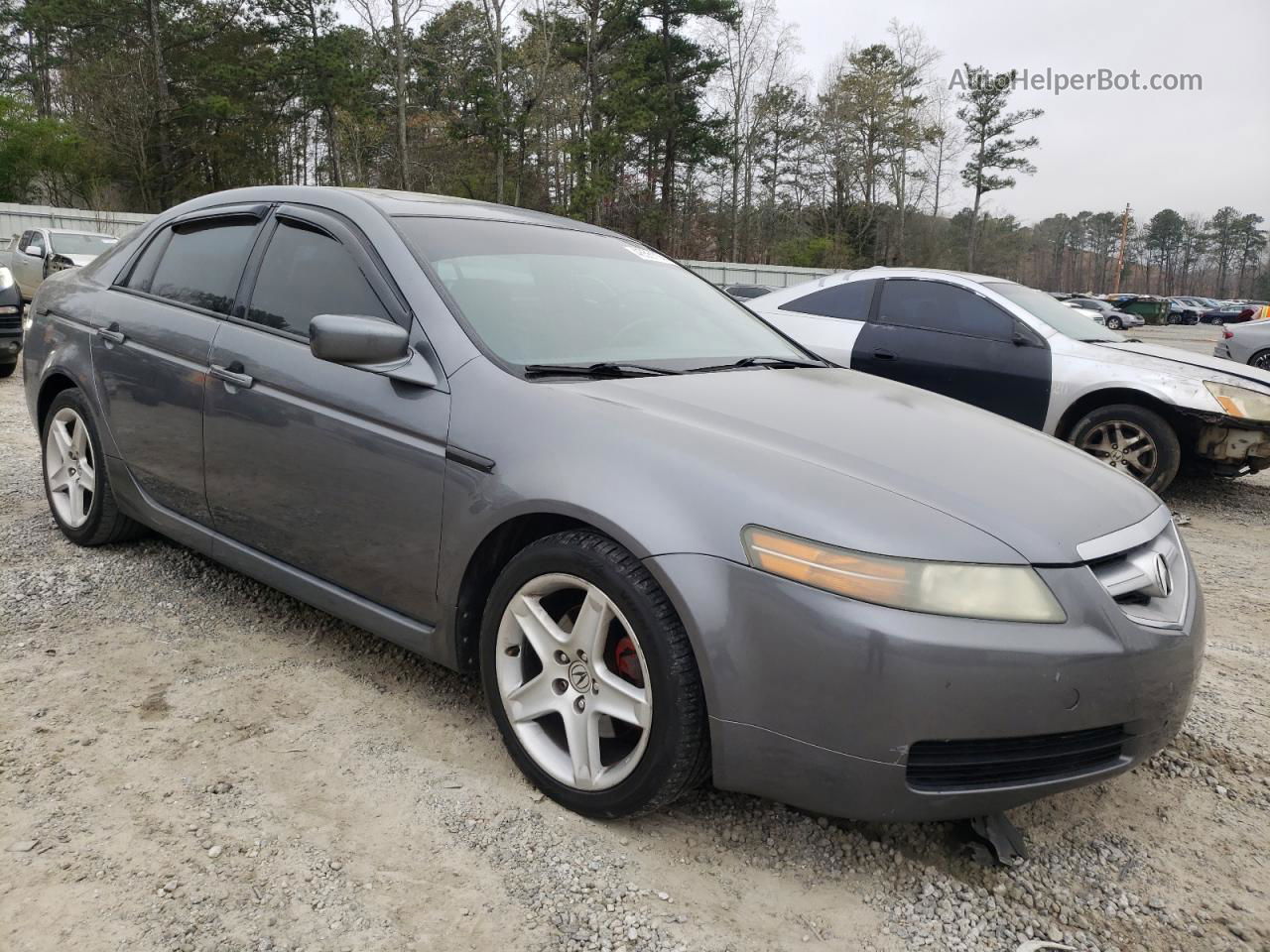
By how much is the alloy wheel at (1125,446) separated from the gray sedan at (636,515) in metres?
3.47

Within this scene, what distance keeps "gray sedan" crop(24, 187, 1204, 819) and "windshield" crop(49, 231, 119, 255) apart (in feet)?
49.1

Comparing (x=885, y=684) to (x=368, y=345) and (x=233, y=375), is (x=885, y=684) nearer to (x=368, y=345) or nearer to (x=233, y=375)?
(x=368, y=345)

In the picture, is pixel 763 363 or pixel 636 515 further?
pixel 763 363

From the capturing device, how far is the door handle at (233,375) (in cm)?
282

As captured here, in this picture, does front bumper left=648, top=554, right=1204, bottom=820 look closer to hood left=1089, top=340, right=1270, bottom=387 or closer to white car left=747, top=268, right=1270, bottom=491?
white car left=747, top=268, right=1270, bottom=491

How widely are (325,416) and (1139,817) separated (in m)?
2.42

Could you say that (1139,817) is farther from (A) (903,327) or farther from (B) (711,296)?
(A) (903,327)

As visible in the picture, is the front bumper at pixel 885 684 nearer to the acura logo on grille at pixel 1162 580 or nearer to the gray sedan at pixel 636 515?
the gray sedan at pixel 636 515

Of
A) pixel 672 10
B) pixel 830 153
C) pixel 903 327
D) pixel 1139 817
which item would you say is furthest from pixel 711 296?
pixel 830 153

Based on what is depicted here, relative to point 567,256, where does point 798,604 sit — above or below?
below

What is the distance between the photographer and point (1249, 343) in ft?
41.9

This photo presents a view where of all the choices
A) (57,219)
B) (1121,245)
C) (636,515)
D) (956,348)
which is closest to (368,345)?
(636,515)

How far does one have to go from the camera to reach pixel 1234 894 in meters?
1.99

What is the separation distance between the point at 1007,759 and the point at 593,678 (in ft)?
2.93
